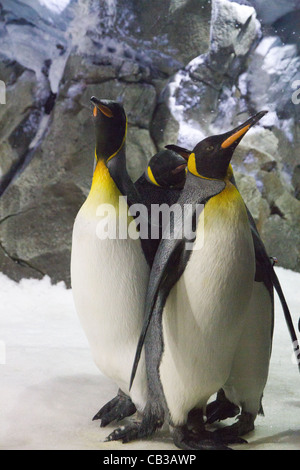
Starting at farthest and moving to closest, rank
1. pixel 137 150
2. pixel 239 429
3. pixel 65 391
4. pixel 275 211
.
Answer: pixel 275 211 < pixel 137 150 < pixel 65 391 < pixel 239 429

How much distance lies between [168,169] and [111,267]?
0.34 meters

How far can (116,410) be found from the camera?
1.24 meters

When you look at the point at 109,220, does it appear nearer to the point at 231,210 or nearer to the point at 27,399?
the point at 231,210

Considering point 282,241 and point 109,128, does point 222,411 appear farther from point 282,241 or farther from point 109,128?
point 282,241

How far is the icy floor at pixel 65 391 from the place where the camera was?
1074 mm

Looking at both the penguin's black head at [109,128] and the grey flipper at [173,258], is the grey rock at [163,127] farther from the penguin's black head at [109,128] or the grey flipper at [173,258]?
the grey flipper at [173,258]

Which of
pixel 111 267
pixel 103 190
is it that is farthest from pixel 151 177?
pixel 111 267

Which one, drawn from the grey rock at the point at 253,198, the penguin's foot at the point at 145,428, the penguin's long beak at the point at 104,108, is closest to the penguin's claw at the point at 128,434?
the penguin's foot at the point at 145,428

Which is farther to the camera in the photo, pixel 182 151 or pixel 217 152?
pixel 182 151

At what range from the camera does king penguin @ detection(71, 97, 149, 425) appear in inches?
44.6

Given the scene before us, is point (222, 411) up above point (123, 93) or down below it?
below

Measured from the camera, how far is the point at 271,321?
1.16 metres

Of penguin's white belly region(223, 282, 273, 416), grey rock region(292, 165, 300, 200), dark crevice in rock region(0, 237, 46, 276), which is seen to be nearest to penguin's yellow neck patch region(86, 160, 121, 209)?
penguin's white belly region(223, 282, 273, 416)
